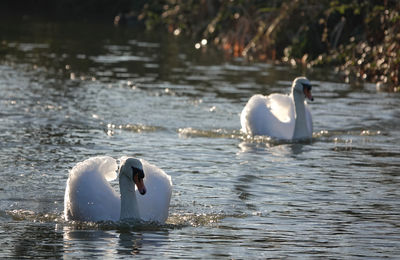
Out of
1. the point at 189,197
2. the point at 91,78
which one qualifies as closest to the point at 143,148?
the point at 189,197

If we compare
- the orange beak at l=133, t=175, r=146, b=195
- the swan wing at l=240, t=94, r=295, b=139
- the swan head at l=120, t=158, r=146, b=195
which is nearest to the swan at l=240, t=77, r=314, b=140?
the swan wing at l=240, t=94, r=295, b=139

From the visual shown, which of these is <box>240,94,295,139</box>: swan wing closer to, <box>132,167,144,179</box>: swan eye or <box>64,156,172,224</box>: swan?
<box>64,156,172,224</box>: swan

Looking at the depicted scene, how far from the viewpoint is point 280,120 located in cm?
1672

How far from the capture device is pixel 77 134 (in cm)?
1582

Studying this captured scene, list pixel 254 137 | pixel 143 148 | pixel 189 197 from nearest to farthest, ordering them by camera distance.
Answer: pixel 189 197
pixel 143 148
pixel 254 137

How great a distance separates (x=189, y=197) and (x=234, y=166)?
2.23 m

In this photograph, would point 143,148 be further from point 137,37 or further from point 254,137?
point 137,37

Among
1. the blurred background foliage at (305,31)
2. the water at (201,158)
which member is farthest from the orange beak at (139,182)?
the blurred background foliage at (305,31)

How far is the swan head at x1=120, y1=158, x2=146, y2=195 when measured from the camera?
31.9 ft

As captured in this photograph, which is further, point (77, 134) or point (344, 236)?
point (77, 134)

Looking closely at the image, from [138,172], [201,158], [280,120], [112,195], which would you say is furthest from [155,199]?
[280,120]

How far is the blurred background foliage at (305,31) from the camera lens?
23531mm

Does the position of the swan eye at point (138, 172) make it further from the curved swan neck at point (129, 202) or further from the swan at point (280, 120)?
the swan at point (280, 120)

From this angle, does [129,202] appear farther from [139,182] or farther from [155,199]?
[155,199]
